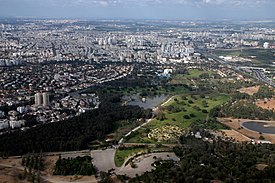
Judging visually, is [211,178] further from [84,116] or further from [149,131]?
[84,116]

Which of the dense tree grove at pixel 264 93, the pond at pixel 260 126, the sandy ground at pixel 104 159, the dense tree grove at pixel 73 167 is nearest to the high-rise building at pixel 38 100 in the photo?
the sandy ground at pixel 104 159

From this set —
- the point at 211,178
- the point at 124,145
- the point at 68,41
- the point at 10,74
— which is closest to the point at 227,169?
the point at 211,178

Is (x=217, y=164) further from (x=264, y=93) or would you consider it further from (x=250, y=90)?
(x=250, y=90)

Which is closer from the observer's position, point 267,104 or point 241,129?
point 241,129

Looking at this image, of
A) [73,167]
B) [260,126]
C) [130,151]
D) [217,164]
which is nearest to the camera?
[217,164]

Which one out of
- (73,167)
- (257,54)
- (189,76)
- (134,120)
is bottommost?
(134,120)

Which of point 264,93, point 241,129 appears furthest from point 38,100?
point 264,93
